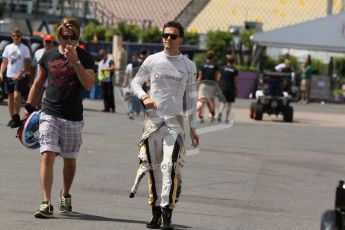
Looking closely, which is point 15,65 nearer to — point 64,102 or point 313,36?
point 64,102

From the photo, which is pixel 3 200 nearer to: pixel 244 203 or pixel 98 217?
pixel 98 217

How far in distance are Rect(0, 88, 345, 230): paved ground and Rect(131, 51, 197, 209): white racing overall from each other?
20.5 inches

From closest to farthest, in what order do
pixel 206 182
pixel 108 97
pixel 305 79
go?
pixel 206 182, pixel 108 97, pixel 305 79

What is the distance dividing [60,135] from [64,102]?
0.30 meters

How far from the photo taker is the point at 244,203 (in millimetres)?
12234

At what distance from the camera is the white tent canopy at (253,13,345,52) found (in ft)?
105

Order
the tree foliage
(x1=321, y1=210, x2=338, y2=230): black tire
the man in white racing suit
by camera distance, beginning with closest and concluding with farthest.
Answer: (x1=321, y1=210, x2=338, y2=230): black tire → the man in white racing suit → the tree foliage

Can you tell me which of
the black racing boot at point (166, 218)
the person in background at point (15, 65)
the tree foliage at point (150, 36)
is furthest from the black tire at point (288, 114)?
the black racing boot at point (166, 218)

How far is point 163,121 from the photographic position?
10.1 m

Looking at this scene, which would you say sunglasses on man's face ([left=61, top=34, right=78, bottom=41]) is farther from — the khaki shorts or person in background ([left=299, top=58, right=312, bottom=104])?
person in background ([left=299, top=58, right=312, bottom=104])

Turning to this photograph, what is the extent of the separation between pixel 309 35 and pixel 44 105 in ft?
75.7

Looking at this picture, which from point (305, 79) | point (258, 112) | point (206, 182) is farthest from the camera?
point (305, 79)

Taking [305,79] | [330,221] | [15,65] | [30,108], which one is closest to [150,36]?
[305,79]

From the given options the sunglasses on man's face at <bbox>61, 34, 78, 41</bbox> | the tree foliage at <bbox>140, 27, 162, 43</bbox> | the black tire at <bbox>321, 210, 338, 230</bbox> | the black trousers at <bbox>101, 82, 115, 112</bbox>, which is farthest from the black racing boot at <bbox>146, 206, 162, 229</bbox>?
the tree foliage at <bbox>140, 27, 162, 43</bbox>
